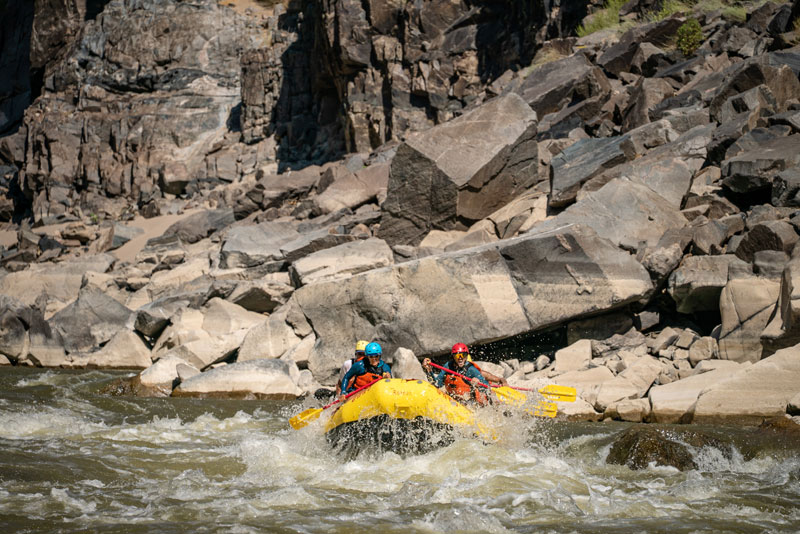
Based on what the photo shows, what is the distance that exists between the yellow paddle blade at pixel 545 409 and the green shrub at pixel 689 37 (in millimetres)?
13440

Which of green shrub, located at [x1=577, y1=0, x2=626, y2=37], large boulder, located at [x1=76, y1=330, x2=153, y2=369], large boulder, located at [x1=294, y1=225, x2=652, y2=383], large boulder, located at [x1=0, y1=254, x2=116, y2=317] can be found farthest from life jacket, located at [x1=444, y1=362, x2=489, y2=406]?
green shrub, located at [x1=577, y1=0, x2=626, y2=37]

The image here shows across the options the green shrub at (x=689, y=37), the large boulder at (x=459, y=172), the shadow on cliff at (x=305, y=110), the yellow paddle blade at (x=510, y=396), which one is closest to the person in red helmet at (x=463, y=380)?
the yellow paddle blade at (x=510, y=396)

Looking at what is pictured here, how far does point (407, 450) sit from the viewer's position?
20.2ft

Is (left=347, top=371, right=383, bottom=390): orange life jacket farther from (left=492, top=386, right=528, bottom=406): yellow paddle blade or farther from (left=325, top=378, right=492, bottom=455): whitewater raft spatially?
(left=492, top=386, right=528, bottom=406): yellow paddle blade

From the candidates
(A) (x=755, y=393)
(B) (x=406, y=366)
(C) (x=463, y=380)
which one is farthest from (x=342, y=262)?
(A) (x=755, y=393)

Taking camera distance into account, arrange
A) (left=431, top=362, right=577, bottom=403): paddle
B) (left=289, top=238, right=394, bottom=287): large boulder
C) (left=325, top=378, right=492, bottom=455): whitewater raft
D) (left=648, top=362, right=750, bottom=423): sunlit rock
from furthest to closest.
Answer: (left=289, top=238, right=394, bottom=287): large boulder
(left=431, top=362, right=577, bottom=403): paddle
(left=648, top=362, right=750, bottom=423): sunlit rock
(left=325, top=378, right=492, bottom=455): whitewater raft

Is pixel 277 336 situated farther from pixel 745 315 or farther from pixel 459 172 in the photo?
pixel 745 315

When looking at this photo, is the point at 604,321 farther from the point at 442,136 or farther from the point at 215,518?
the point at 215,518

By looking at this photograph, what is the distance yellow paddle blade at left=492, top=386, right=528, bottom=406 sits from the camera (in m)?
7.13

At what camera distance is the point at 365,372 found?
24.0 feet

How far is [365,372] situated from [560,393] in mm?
2132

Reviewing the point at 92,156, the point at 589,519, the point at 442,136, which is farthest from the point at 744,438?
the point at 92,156

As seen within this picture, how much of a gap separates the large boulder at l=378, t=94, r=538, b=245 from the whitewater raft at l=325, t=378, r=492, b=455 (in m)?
7.42

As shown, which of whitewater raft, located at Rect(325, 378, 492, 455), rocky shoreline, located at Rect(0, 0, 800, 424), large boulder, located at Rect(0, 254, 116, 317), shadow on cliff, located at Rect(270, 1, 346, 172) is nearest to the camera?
whitewater raft, located at Rect(325, 378, 492, 455)
